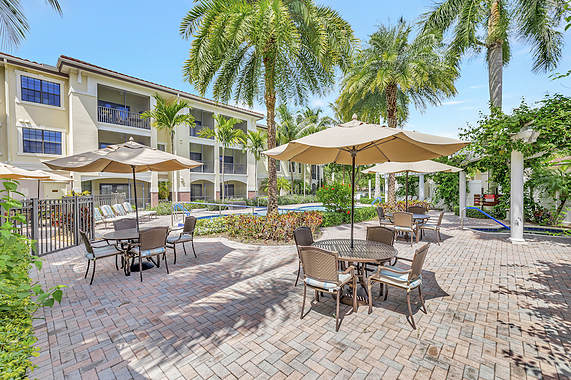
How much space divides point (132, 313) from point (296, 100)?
401 inches

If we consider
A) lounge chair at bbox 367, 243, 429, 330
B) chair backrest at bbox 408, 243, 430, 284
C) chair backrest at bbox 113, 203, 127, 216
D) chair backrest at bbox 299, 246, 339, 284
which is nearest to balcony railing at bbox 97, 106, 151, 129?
chair backrest at bbox 113, 203, 127, 216

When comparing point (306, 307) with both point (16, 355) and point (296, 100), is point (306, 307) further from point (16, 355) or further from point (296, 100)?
point (296, 100)

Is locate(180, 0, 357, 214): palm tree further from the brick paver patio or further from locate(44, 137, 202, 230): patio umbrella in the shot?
the brick paver patio

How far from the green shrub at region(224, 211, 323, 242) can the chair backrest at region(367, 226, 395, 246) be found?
145 inches

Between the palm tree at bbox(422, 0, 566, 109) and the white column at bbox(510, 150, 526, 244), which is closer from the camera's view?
the white column at bbox(510, 150, 526, 244)

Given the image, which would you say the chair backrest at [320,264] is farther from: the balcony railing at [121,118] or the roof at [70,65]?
the balcony railing at [121,118]

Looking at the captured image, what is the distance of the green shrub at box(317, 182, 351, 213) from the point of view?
1190 centimetres

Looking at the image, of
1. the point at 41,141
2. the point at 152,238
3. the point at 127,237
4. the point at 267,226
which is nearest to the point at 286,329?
the point at 152,238

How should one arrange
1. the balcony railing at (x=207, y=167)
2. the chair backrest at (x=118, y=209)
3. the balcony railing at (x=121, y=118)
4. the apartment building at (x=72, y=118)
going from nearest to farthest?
the chair backrest at (x=118, y=209) < the apartment building at (x=72, y=118) < the balcony railing at (x=121, y=118) < the balcony railing at (x=207, y=167)

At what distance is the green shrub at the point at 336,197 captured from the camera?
11.9 metres

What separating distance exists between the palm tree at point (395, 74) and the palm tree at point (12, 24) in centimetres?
1170

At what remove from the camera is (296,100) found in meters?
11.5

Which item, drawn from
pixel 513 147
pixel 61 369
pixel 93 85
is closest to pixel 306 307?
pixel 61 369

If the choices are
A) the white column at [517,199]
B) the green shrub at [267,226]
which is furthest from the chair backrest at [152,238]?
the white column at [517,199]
